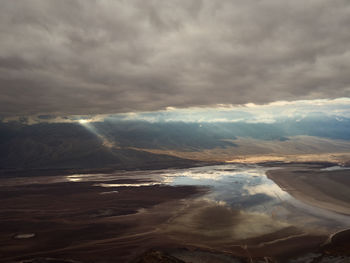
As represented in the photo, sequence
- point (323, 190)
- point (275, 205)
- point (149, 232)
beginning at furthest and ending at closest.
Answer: point (323, 190) → point (275, 205) → point (149, 232)

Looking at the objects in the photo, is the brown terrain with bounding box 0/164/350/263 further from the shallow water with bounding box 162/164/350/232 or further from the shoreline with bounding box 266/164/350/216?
the shallow water with bounding box 162/164/350/232

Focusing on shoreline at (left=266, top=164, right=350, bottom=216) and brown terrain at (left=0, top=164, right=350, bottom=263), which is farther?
shoreline at (left=266, top=164, right=350, bottom=216)

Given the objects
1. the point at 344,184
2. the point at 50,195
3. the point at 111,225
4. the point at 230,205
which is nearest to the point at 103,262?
the point at 111,225

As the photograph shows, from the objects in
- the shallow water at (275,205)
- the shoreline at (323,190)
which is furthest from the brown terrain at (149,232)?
the shallow water at (275,205)

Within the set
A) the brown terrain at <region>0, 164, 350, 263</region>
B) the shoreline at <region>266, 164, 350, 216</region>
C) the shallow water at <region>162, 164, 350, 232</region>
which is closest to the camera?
the brown terrain at <region>0, 164, 350, 263</region>

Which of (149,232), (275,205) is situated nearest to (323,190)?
(275,205)

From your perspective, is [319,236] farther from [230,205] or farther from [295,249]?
[230,205]

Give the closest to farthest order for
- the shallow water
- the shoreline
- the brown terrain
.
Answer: the brown terrain → the shallow water → the shoreline

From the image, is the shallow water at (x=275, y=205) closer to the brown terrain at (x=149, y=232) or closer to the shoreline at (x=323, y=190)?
the shoreline at (x=323, y=190)

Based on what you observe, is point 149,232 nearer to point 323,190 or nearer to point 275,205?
point 275,205

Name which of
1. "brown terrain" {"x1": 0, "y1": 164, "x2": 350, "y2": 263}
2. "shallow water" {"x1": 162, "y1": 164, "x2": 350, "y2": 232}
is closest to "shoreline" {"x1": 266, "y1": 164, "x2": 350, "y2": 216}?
"brown terrain" {"x1": 0, "y1": 164, "x2": 350, "y2": 263}

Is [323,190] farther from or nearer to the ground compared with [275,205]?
farther from the ground
